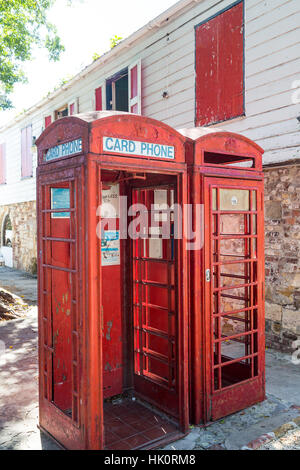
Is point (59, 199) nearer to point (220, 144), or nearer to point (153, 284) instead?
point (153, 284)

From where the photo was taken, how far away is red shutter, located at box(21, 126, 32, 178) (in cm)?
1523

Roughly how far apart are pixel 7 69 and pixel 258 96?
7.03m

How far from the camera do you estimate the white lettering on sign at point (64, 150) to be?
10.2 ft

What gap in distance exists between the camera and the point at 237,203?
277 inches

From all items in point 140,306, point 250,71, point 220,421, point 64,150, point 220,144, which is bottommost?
point 220,421

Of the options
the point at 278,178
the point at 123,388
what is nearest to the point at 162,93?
the point at 278,178

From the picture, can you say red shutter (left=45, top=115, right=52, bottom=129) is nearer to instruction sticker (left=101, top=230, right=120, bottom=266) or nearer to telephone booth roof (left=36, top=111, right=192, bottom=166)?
instruction sticker (left=101, top=230, right=120, bottom=266)

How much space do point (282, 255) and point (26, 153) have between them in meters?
12.2

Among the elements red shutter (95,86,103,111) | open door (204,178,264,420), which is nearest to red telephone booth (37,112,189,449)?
open door (204,178,264,420)

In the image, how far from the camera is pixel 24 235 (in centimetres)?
1559

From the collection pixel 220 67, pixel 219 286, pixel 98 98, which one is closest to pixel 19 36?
pixel 98 98

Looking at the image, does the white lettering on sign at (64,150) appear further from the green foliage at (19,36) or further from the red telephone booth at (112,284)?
the green foliage at (19,36)

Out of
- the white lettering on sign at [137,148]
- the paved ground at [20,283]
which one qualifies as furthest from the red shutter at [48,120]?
the white lettering on sign at [137,148]

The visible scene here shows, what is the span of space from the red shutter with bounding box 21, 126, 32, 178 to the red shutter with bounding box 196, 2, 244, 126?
9.41 metres
